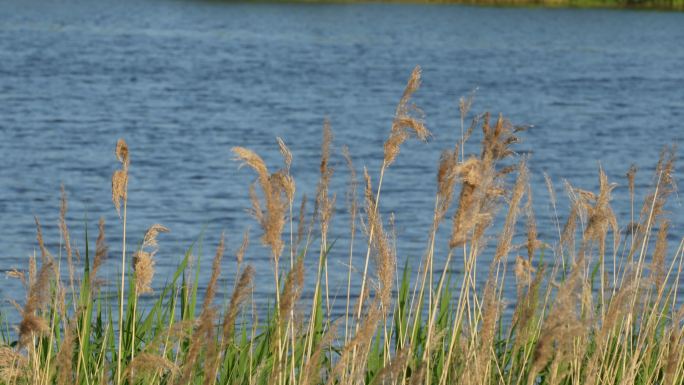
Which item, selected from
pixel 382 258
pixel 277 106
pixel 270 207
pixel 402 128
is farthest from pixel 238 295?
pixel 277 106

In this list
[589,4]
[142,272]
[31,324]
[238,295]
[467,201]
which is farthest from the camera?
[589,4]

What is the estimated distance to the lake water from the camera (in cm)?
1191

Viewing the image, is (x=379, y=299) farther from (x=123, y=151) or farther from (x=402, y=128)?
(x=123, y=151)

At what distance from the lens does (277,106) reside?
20062 mm

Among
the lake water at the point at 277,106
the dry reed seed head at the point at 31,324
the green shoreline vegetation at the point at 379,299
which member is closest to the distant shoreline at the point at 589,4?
the lake water at the point at 277,106

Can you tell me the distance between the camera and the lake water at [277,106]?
11.9 m

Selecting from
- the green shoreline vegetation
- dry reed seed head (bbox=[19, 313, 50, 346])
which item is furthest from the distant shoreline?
dry reed seed head (bbox=[19, 313, 50, 346])

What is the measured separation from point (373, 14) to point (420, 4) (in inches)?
204

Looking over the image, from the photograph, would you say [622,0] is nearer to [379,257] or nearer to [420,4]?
[420,4]

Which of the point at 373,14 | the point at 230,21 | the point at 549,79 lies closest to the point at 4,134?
the point at 549,79

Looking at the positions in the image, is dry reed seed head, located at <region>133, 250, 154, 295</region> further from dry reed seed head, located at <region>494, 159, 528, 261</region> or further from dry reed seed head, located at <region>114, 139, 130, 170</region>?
dry reed seed head, located at <region>494, 159, 528, 261</region>

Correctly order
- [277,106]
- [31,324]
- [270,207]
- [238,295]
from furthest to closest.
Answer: [277,106]
[270,207]
[31,324]
[238,295]

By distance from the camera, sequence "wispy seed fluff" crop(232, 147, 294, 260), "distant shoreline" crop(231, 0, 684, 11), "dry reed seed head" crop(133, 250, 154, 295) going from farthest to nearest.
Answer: "distant shoreline" crop(231, 0, 684, 11) → "dry reed seed head" crop(133, 250, 154, 295) → "wispy seed fluff" crop(232, 147, 294, 260)

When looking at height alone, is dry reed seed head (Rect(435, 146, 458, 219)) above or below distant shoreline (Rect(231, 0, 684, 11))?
above
